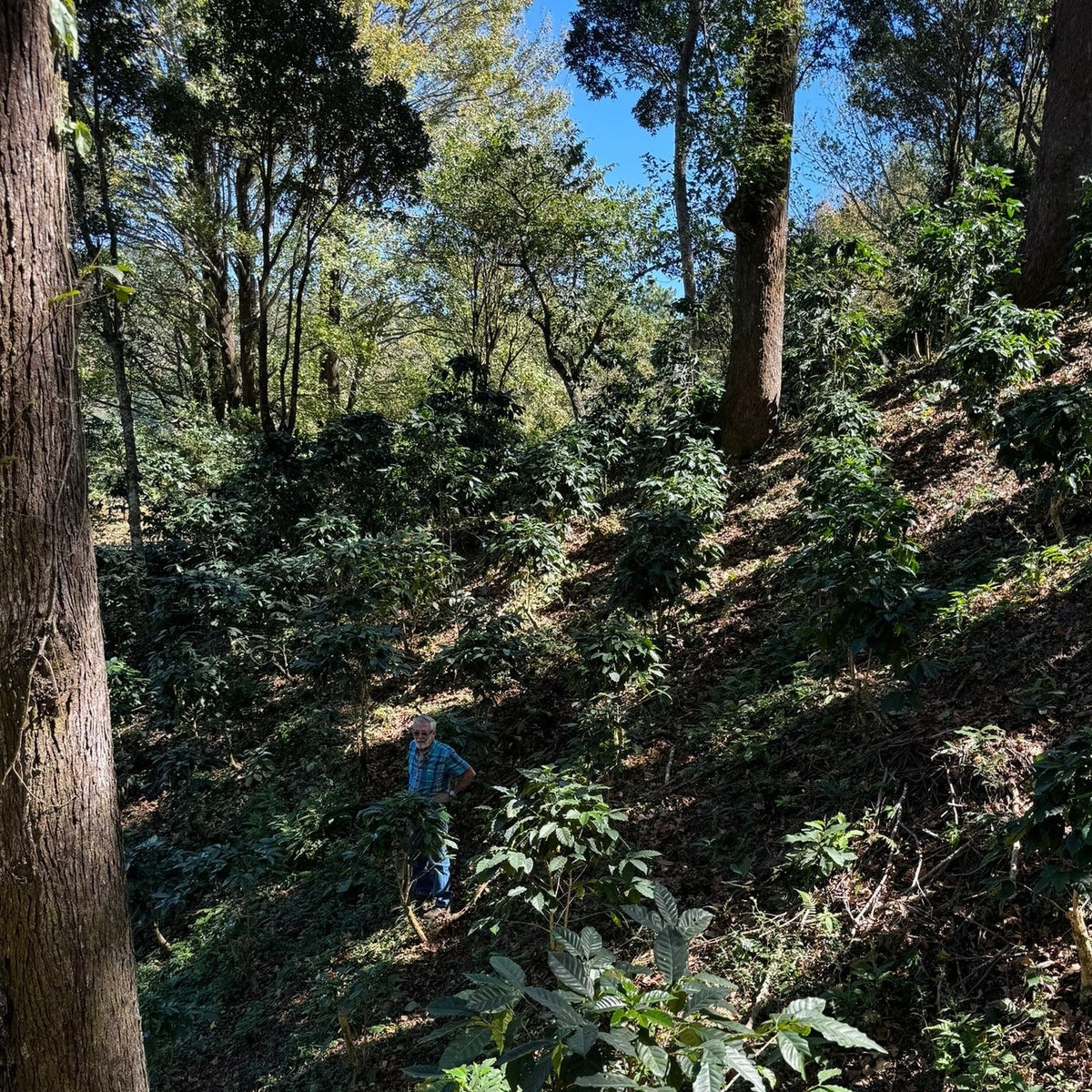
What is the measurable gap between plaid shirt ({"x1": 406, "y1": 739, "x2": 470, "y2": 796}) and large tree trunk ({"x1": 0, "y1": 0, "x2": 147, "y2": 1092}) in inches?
102

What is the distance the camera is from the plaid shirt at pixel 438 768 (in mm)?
4855

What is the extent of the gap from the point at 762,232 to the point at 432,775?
7.28 metres

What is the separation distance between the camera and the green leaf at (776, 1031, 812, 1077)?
1.75m

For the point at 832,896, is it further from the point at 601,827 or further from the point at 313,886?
the point at 313,886

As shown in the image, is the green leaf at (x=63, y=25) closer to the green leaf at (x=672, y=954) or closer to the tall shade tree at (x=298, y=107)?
Answer: the green leaf at (x=672, y=954)

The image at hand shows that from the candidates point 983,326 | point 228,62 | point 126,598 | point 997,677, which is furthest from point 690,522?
point 228,62

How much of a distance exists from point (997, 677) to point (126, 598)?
8.87 meters

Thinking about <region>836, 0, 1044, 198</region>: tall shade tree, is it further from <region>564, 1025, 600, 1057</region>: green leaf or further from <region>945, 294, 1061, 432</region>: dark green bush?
<region>564, 1025, 600, 1057</region>: green leaf

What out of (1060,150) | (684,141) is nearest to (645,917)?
(1060,150)

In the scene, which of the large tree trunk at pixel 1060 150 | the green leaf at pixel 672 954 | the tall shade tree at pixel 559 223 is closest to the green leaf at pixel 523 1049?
the green leaf at pixel 672 954

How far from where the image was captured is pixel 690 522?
553 cm

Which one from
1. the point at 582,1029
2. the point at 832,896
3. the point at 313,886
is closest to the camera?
the point at 582,1029

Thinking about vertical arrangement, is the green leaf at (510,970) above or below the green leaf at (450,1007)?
above

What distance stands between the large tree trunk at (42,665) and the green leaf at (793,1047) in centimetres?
203
